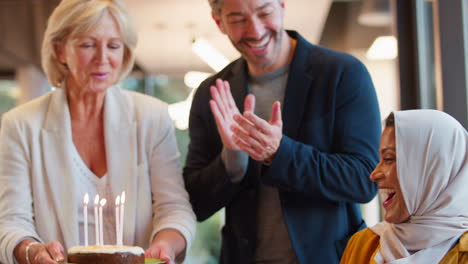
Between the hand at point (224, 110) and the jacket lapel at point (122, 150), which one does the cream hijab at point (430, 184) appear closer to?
the hand at point (224, 110)

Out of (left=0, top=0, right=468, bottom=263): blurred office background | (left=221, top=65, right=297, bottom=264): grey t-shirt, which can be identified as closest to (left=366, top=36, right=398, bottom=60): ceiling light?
(left=0, top=0, right=468, bottom=263): blurred office background

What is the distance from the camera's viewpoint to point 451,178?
69.4 inches

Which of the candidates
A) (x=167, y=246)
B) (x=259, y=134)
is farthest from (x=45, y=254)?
(x=259, y=134)

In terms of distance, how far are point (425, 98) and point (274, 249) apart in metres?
1.33

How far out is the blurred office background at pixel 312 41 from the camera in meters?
2.59

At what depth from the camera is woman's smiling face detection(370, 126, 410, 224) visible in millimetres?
1834

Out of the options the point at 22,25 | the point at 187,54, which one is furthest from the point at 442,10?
the point at 187,54

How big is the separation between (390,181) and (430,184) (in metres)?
0.12

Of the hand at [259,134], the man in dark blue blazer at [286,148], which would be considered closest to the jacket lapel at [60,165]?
the man in dark blue blazer at [286,148]

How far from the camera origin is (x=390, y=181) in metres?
1.85

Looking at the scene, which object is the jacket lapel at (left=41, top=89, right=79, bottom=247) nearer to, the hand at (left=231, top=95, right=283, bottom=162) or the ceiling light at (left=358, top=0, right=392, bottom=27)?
the hand at (left=231, top=95, right=283, bottom=162)

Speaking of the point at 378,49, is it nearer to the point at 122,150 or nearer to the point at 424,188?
the point at 122,150

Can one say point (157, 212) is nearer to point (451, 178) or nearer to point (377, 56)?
point (451, 178)

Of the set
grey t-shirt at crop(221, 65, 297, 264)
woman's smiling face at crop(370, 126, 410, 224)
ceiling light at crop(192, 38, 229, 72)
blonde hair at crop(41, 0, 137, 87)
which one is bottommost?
ceiling light at crop(192, 38, 229, 72)
